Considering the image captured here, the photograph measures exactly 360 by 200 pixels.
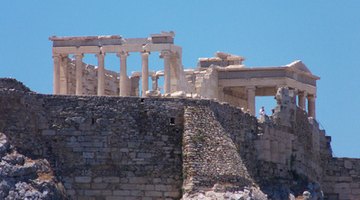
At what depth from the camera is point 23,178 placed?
6981cm

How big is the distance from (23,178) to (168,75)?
33630 mm

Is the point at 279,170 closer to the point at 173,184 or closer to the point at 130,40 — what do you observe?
the point at 173,184

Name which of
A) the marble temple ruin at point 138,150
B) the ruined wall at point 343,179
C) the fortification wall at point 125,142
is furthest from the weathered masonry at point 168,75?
the fortification wall at point 125,142

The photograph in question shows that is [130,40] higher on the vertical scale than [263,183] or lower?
higher

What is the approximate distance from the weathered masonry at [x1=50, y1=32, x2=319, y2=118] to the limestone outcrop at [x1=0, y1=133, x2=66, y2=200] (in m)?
28.5

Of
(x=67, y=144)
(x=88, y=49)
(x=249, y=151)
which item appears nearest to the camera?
(x=67, y=144)

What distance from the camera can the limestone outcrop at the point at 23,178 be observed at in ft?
227

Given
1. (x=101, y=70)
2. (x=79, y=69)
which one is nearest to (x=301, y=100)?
(x=101, y=70)

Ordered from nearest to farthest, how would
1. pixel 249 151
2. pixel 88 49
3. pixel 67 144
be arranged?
pixel 67 144
pixel 249 151
pixel 88 49

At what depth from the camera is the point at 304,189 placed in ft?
262

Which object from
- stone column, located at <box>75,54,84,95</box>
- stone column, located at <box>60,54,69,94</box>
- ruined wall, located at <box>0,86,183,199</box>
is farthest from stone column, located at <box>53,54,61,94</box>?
ruined wall, located at <box>0,86,183,199</box>

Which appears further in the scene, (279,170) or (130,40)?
(130,40)

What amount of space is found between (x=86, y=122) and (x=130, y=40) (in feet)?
103

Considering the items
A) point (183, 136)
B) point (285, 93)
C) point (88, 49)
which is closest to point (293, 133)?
point (285, 93)
